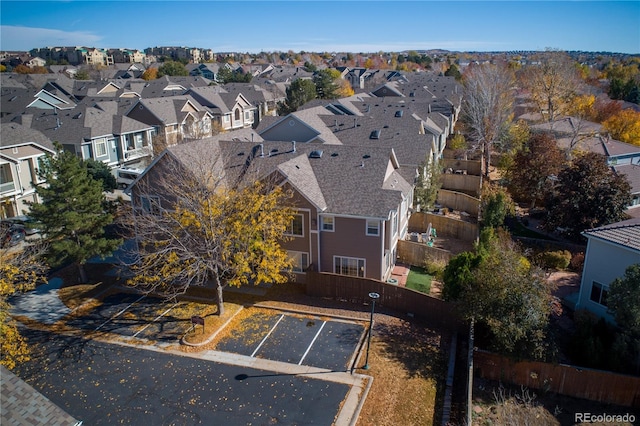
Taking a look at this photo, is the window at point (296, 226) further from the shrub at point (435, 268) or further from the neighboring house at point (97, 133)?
the neighboring house at point (97, 133)

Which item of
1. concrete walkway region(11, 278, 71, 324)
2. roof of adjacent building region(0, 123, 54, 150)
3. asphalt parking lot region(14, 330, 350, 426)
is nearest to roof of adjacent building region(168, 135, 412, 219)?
asphalt parking lot region(14, 330, 350, 426)

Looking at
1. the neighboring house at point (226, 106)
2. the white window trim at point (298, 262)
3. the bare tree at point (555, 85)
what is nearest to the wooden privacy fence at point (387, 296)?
the white window trim at point (298, 262)

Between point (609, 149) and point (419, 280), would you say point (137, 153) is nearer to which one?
point (419, 280)

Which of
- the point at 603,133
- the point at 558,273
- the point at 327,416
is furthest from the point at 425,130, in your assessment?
the point at 327,416

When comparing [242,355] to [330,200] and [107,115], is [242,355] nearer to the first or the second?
[330,200]

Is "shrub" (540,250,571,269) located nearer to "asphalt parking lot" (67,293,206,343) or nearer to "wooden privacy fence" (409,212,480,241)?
"wooden privacy fence" (409,212,480,241)

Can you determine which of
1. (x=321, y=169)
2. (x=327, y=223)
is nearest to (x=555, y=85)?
(x=321, y=169)
